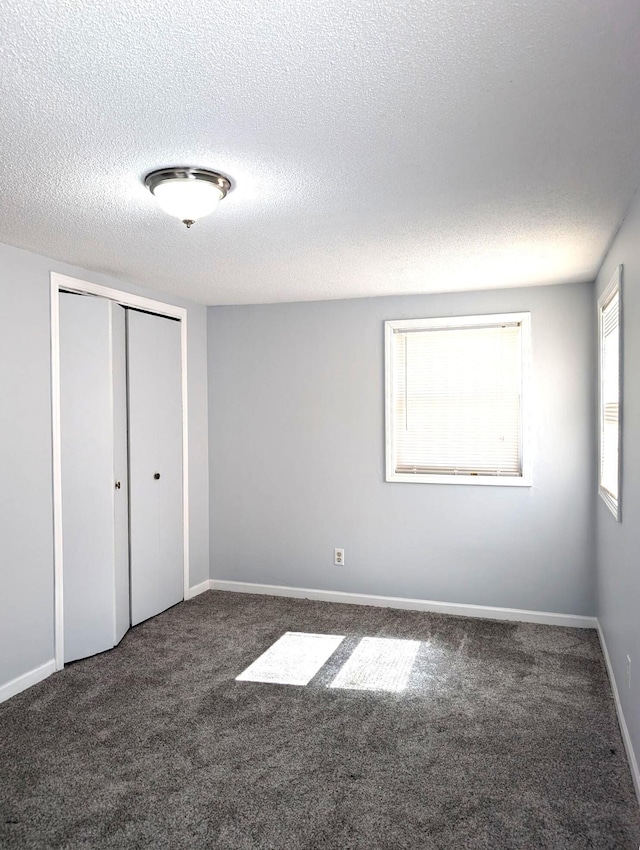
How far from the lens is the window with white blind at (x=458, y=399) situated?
4660 millimetres

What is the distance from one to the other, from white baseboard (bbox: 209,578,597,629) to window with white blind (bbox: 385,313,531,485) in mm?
914

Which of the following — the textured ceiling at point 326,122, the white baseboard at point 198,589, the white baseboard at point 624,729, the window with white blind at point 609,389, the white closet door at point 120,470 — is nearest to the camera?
the textured ceiling at point 326,122

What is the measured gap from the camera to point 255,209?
284 centimetres

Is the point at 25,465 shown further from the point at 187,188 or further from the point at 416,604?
the point at 416,604

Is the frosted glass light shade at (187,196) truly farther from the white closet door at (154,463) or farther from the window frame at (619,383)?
the white closet door at (154,463)

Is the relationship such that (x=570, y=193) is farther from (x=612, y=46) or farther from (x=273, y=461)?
(x=273, y=461)

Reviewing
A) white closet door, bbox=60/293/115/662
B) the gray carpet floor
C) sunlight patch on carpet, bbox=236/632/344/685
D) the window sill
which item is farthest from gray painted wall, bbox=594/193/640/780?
white closet door, bbox=60/293/115/662

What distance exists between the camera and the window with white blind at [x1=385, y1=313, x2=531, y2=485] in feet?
15.3

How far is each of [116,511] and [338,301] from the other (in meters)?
2.27

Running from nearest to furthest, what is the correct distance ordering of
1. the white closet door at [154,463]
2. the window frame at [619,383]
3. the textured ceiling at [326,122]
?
the textured ceiling at [326,122]
the window frame at [619,383]
the white closet door at [154,463]

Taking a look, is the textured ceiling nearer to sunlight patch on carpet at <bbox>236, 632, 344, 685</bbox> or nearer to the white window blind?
the white window blind

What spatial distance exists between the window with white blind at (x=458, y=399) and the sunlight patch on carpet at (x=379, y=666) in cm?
126

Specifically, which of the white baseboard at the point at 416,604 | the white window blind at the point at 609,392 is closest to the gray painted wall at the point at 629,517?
the white window blind at the point at 609,392

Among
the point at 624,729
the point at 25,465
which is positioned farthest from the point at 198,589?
the point at 624,729
